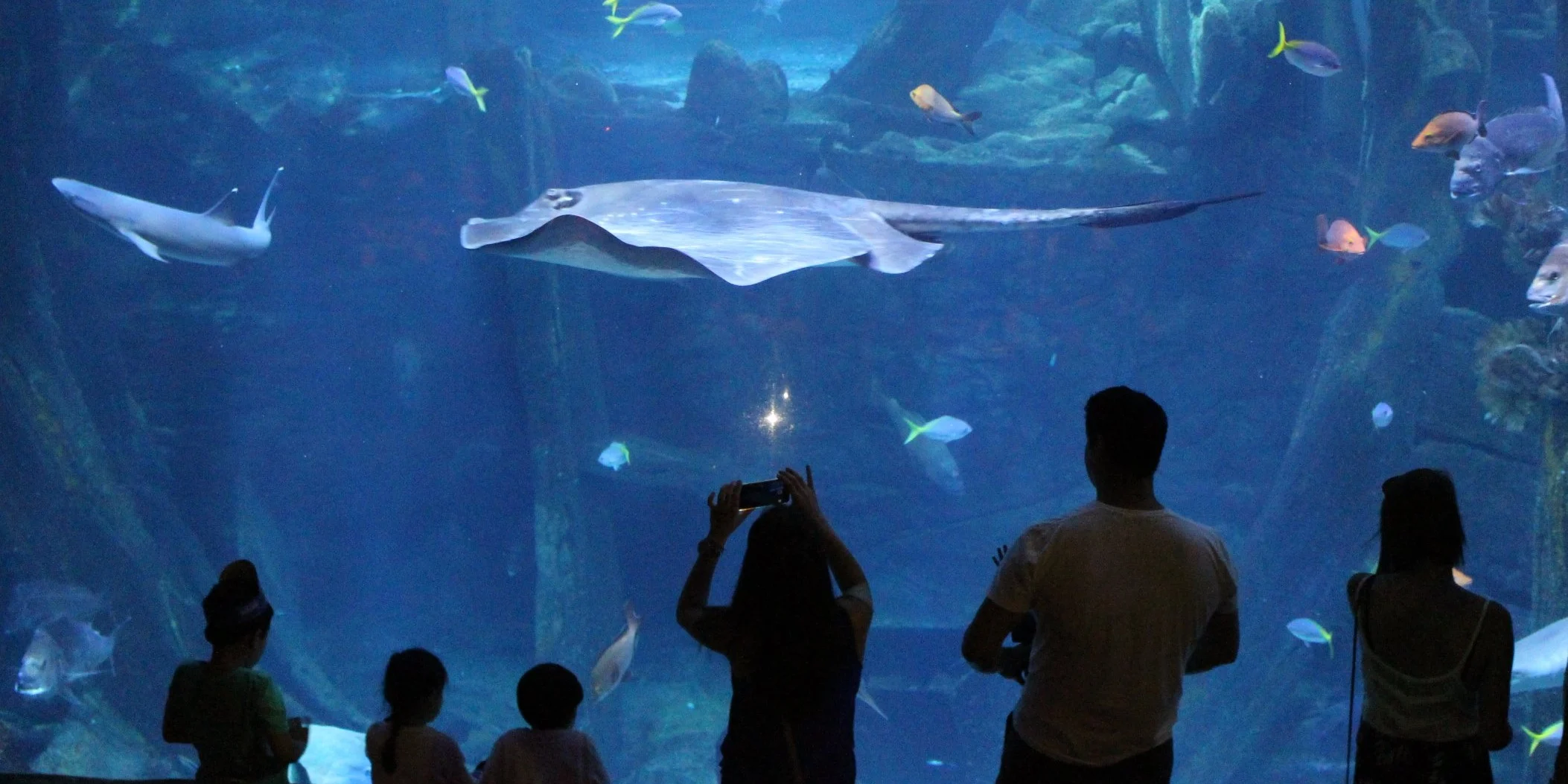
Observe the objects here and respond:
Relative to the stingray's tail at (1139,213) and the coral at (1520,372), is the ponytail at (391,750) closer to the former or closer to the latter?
the stingray's tail at (1139,213)

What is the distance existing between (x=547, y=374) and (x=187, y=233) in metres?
4.31

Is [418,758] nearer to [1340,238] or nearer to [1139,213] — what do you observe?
[1139,213]

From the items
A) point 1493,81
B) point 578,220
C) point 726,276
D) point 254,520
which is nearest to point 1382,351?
point 1493,81

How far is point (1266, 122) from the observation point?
428 inches

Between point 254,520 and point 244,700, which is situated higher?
point 244,700

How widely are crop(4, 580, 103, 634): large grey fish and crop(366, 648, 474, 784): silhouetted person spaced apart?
746cm

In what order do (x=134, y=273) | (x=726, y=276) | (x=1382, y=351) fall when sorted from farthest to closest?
1. (x=134, y=273)
2. (x=1382, y=351)
3. (x=726, y=276)

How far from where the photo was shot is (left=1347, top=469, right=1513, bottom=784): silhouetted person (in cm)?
171

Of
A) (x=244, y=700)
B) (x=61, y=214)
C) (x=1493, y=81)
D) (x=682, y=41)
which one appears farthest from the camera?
(x=682, y=41)

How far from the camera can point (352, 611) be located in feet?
51.2

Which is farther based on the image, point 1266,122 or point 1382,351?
point 1266,122

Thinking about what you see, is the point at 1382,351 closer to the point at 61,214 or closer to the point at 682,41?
the point at 61,214

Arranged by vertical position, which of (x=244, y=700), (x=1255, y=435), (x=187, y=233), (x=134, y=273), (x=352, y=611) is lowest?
(x=352, y=611)

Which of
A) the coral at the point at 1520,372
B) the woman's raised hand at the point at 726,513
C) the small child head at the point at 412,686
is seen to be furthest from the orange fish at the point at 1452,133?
the small child head at the point at 412,686
